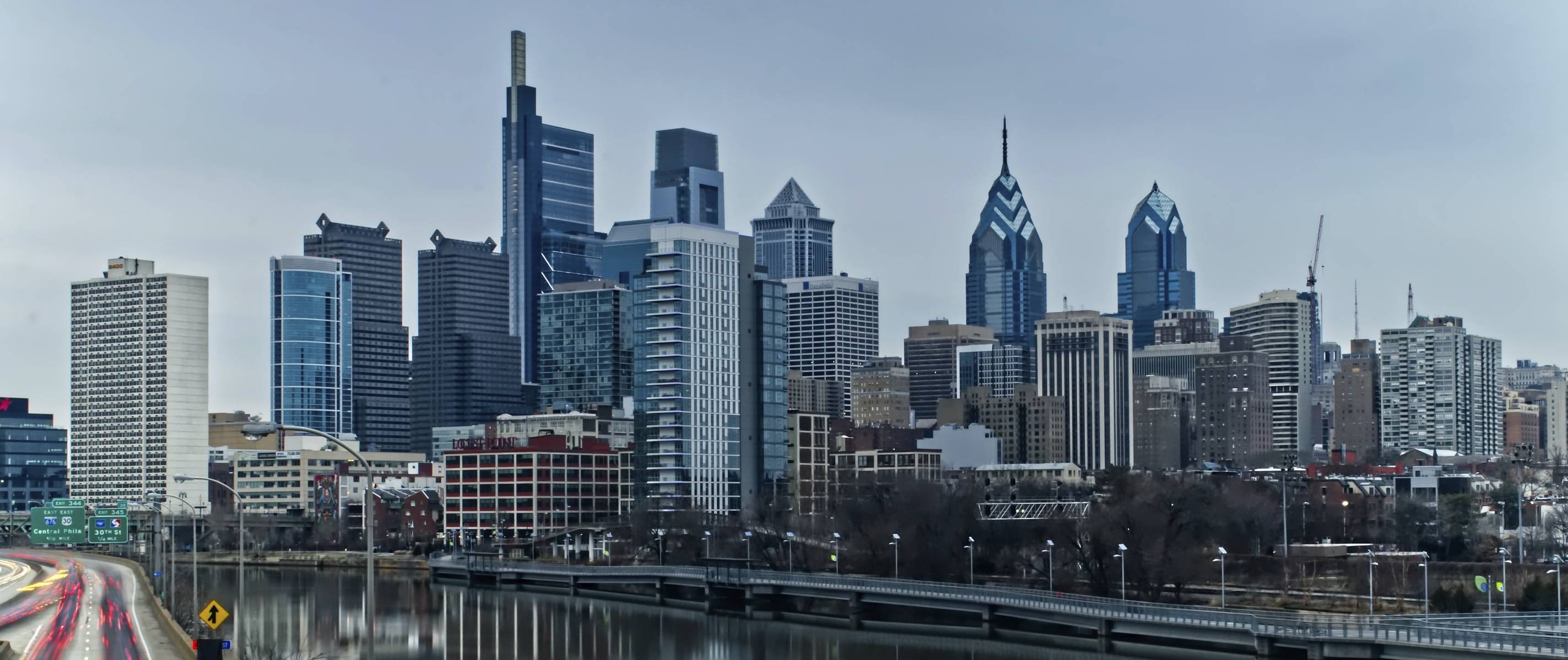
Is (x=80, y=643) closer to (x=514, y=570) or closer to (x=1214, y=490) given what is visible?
(x=514, y=570)

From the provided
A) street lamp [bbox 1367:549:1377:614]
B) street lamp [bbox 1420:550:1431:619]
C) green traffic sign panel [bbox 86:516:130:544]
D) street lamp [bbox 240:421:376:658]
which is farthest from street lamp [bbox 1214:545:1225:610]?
green traffic sign panel [bbox 86:516:130:544]

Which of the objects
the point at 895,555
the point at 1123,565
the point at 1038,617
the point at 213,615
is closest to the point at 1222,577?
the point at 1123,565

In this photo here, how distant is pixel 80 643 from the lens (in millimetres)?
86000

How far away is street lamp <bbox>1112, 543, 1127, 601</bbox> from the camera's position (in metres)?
117

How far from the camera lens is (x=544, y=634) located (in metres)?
121

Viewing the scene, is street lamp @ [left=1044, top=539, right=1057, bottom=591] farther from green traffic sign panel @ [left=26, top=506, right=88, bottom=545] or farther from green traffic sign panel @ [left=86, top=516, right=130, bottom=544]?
green traffic sign panel @ [left=26, top=506, right=88, bottom=545]

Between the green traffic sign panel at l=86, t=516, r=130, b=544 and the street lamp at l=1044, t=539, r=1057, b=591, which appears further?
the green traffic sign panel at l=86, t=516, r=130, b=544

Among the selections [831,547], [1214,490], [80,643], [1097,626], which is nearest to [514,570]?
[831,547]

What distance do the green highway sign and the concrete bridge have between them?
3685 centimetres

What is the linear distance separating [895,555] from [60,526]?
6701cm

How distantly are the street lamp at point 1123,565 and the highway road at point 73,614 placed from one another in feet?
182

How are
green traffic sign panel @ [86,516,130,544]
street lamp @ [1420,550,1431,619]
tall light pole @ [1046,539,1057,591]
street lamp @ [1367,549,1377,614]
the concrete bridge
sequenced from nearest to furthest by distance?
the concrete bridge < street lamp @ [1420,550,1431,619] < street lamp @ [1367,549,1377,614] < tall light pole @ [1046,539,1057,591] < green traffic sign panel @ [86,516,130,544]

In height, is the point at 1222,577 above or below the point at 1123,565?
below

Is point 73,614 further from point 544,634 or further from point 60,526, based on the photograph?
point 60,526
